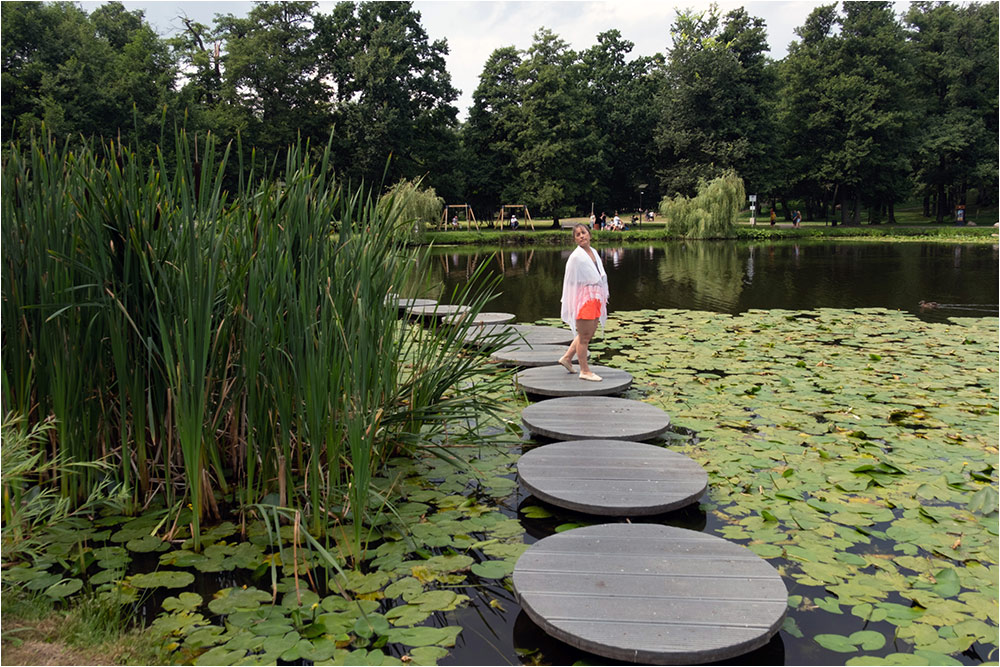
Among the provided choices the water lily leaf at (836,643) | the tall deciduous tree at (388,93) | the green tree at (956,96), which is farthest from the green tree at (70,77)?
the green tree at (956,96)

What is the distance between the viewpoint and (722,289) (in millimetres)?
14086

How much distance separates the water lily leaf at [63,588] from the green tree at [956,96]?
41.6 metres

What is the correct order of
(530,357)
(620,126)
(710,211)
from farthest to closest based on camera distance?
(620,126) < (710,211) < (530,357)

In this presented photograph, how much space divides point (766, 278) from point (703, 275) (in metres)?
1.48

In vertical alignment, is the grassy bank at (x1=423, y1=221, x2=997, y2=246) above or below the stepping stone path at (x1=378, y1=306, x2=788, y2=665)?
above

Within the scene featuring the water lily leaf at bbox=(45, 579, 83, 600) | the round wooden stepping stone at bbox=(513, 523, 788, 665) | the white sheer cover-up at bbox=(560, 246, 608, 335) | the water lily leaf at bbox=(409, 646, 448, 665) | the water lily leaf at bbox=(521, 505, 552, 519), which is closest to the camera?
the round wooden stepping stone at bbox=(513, 523, 788, 665)

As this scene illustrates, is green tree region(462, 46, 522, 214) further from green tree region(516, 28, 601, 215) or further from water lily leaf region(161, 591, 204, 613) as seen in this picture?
water lily leaf region(161, 591, 204, 613)

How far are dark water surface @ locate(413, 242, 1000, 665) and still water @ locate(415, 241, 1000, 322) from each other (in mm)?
24

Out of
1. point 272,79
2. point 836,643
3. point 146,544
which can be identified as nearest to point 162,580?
point 146,544

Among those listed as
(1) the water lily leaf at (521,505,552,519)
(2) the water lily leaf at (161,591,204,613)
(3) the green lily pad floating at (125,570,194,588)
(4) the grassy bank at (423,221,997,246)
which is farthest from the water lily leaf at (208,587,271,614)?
(4) the grassy bank at (423,221,997,246)

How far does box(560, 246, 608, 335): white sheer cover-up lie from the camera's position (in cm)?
571

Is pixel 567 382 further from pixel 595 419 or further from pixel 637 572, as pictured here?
pixel 637 572

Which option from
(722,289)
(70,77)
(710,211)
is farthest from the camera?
(710,211)

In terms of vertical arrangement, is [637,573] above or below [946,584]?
above
